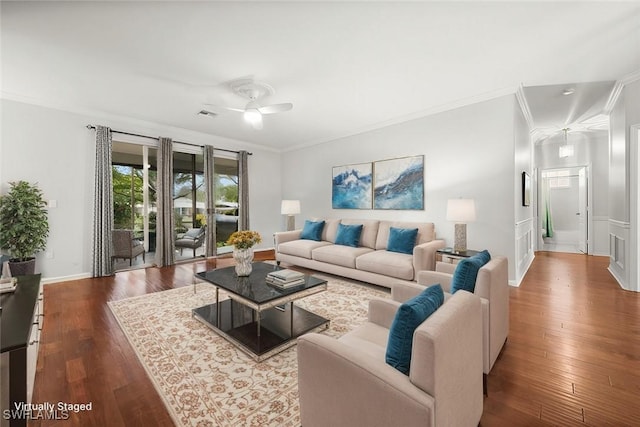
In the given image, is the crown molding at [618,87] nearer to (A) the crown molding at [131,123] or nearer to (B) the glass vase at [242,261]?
(B) the glass vase at [242,261]

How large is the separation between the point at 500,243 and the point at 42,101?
703cm

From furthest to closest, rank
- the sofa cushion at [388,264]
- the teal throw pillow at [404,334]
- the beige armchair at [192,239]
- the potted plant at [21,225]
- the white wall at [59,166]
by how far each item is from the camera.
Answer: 1. the beige armchair at [192,239]
2. the white wall at [59,166]
3. the potted plant at [21,225]
4. the sofa cushion at [388,264]
5. the teal throw pillow at [404,334]

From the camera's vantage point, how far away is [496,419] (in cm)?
153

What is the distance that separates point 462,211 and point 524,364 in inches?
76.9

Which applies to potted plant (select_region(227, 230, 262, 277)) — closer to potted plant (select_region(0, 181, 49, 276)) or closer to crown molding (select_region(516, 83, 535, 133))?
potted plant (select_region(0, 181, 49, 276))

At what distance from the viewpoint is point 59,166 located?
13.9ft

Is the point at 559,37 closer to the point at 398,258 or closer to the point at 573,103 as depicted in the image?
the point at 573,103

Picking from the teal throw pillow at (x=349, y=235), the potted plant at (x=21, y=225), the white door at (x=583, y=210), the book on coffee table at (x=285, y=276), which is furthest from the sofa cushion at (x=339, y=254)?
the white door at (x=583, y=210)

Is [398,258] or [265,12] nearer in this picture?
[265,12]

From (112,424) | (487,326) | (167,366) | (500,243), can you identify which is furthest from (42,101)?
(500,243)

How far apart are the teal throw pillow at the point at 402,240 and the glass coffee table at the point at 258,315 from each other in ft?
5.94

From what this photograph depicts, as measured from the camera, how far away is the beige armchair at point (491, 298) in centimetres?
184

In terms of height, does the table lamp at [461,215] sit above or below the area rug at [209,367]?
above

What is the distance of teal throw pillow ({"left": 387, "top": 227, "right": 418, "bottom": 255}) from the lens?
4.02m
